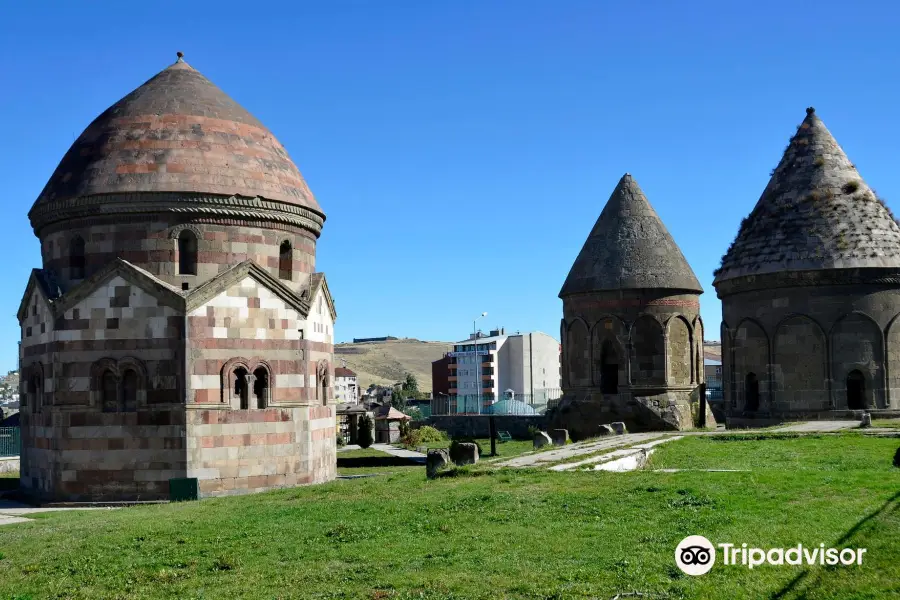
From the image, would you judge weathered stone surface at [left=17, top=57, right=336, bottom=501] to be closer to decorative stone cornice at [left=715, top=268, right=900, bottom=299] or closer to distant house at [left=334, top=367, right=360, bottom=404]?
decorative stone cornice at [left=715, top=268, right=900, bottom=299]

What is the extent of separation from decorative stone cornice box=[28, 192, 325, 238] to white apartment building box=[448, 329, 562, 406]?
83.7 metres

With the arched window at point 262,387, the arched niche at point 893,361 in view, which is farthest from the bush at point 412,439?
the arched window at point 262,387

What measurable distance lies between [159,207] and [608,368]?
18850 mm

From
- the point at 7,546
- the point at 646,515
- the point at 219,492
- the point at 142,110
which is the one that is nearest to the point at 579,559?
the point at 646,515

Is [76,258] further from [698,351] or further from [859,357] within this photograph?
[859,357]

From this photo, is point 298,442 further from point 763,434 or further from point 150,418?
point 763,434

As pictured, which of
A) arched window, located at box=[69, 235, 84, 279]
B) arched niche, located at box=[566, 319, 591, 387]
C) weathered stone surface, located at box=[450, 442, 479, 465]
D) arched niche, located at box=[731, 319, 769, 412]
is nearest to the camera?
weathered stone surface, located at box=[450, 442, 479, 465]

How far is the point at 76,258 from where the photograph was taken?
24328 millimetres

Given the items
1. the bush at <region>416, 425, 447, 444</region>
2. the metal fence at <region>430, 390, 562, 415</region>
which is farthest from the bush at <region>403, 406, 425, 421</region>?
the bush at <region>416, 425, 447, 444</region>

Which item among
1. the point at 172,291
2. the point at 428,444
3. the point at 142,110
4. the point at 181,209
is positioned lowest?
the point at 428,444

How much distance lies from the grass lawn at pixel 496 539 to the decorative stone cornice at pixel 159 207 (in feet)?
26.5

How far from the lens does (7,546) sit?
1568 cm

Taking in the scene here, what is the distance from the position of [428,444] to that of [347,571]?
32.8 m

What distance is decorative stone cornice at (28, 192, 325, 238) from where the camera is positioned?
2362 centimetres
